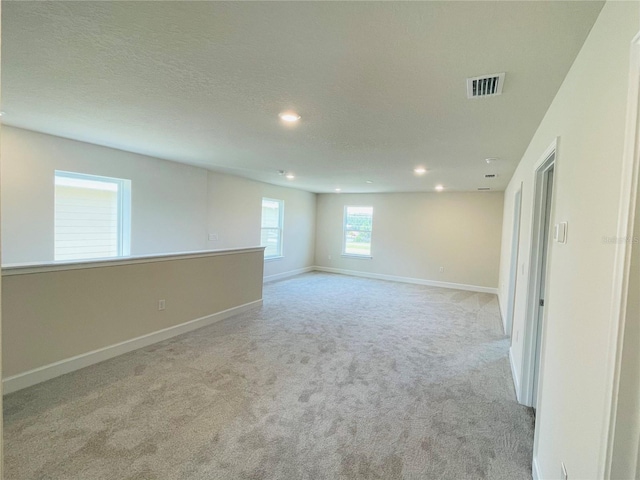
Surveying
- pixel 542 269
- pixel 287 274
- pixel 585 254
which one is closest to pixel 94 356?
pixel 585 254

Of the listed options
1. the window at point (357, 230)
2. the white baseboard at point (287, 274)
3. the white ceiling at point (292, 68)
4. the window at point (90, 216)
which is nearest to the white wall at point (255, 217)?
the white baseboard at point (287, 274)

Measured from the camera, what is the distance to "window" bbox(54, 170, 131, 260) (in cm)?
381

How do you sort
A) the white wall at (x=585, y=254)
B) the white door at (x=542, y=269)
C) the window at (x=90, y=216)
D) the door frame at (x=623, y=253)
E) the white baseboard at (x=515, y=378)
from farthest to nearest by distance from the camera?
1. the window at (x=90, y=216)
2. the white baseboard at (x=515, y=378)
3. the white door at (x=542, y=269)
4. the white wall at (x=585, y=254)
5. the door frame at (x=623, y=253)

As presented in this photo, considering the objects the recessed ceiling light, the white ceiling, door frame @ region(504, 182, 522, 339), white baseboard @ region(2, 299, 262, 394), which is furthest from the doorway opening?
white baseboard @ region(2, 299, 262, 394)

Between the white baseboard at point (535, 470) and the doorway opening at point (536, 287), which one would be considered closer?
the white baseboard at point (535, 470)

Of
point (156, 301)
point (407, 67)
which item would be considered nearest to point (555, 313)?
point (407, 67)

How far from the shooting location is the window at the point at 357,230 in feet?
27.6

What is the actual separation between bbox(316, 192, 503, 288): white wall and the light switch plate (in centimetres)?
558

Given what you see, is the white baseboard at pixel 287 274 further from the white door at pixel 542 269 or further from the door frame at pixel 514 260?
the white door at pixel 542 269

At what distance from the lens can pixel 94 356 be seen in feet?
9.95

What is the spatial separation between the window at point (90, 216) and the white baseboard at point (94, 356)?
1327 mm

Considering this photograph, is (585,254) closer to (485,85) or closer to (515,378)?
(485,85)

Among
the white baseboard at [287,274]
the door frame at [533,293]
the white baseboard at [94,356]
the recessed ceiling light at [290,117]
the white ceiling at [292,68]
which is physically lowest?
the white baseboard at [94,356]

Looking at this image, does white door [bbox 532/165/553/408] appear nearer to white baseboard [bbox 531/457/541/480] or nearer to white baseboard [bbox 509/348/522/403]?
white baseboard [bbox 509/348/522/403]
